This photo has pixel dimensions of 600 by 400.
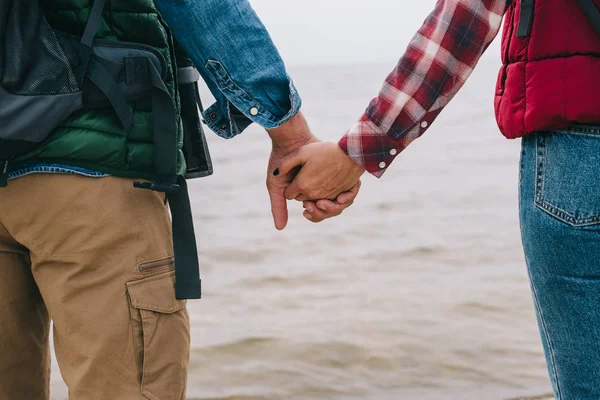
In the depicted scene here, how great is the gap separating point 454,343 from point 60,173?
2.83m

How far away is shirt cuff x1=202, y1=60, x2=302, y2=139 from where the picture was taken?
1.75m

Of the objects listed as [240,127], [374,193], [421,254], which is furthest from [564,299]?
[374,193]

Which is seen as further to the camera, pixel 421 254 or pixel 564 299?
pixel 421 254

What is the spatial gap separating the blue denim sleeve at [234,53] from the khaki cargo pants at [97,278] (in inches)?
12.6

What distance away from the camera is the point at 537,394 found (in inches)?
134

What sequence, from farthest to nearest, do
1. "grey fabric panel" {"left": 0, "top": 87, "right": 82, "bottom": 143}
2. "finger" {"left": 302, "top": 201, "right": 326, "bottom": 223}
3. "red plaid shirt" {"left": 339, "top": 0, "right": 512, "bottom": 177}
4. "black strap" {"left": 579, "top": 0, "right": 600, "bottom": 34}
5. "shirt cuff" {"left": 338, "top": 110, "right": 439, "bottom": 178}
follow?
"finger" {"left": 302, "top": 201, "right": 326, "bottom": 223} < "shirt cuff" {"left": 338, "top": 110, "right": 439, "bottom": 178} < "red plaid shirt" {"left": 339, "top": 0, "right": 512, "bottom": 177} < "grey fabric panel" {"left": 0, "top": 87, "right": 82, "bottom": 143} < "black strap" {"left": 579, "top": 0, "right": 600, "bottom": 34}

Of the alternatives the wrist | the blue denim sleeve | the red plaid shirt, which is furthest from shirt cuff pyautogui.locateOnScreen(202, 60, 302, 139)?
the red plaid shirt

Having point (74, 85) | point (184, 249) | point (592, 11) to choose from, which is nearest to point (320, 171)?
point (184, 249)

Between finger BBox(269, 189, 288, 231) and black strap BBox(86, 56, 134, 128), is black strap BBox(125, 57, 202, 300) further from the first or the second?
finger BBox(269, 189, 288, 231)

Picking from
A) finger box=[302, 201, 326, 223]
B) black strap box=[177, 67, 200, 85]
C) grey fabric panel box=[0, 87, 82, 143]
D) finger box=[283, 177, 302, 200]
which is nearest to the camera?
grey fabric panel box=[0, 87, 82, 143]

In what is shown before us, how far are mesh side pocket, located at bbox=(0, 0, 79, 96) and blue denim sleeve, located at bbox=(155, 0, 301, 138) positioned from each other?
0.86ft

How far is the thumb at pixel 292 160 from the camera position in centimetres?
216

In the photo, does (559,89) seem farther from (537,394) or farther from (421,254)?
(421,254)

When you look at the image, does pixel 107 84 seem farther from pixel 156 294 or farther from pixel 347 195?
pixel 347 195
